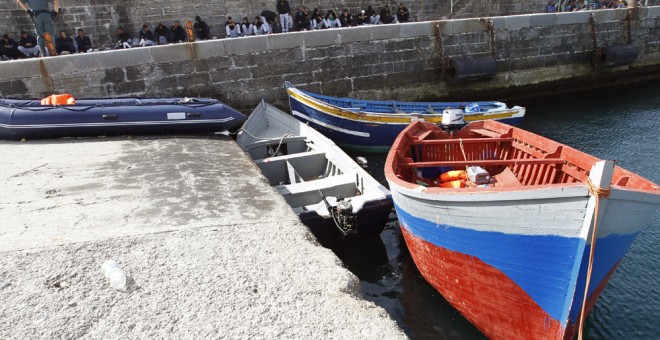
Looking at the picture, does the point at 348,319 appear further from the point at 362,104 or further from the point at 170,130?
the point at 362,104

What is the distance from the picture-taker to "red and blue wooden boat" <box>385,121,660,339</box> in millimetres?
3465

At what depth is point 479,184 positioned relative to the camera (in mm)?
5391

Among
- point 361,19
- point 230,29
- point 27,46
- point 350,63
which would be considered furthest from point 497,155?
point 27,46

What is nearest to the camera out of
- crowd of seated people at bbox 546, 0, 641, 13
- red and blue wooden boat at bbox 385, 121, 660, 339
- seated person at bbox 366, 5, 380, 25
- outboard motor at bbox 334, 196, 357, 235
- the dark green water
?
red and blue wooden boat at bbox 385, 121, 660, 339

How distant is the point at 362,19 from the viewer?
15625mm

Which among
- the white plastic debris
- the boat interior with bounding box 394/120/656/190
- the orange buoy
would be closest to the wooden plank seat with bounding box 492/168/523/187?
the boat interior with bounding box 394/120/656/190

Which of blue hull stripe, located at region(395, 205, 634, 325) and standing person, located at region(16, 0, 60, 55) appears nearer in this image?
blue hull stripe, located at region(395, 205, 634, 325)

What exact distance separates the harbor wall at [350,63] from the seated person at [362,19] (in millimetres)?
3582

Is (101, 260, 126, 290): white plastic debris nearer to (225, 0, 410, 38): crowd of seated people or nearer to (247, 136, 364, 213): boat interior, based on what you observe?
(247, 136, 364, 213): boat interior

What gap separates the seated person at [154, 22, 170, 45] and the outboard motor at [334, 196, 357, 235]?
1070 centimetres

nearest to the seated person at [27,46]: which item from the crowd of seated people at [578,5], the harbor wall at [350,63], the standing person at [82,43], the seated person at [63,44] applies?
the seated person at [63,44]

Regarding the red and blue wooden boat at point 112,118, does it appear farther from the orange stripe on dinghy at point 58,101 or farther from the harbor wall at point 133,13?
the harbor wall at point 133,13

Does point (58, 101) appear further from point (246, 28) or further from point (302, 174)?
point (246, 28)

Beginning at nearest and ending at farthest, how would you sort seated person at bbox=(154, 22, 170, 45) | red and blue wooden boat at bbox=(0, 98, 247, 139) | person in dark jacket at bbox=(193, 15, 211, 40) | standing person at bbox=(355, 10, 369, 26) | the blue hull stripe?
the blue hull stripe
red and blue wooden boat at bbox=(0, 98, 247, 139)
seated person at bbox=(154, 22, 170, 45)
person in dark jacket at bbox=(193, 15, 211, 40)
standing person at bbox=(355, 10, 369, 26)
